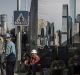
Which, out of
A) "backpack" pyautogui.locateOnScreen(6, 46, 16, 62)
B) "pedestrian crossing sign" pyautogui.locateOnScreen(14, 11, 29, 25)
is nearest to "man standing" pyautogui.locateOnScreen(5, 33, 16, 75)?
"backpack" pyautogui.locateOnScreen(6, 46, 16, 62)

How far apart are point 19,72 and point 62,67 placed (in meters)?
4.98

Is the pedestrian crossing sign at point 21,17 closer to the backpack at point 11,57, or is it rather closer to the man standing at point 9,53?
the man standing at point 9,53

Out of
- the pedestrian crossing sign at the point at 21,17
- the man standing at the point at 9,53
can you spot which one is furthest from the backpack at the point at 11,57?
the pedestrian crossing sign at the point at 21,17

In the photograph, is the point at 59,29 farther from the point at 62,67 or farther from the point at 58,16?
the point at 62,67

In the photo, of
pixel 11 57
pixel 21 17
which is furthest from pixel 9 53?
pixel 21 17

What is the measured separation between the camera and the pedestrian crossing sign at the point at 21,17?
20.8 metres

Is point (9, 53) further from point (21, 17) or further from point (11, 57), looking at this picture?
point (21, 17)

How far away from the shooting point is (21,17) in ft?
68.5

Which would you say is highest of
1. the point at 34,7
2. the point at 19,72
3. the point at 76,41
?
the point at 34,7

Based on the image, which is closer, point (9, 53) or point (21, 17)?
point (9, 53)

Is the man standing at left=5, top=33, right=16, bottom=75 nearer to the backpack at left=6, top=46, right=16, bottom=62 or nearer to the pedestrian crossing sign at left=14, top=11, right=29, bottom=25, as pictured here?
the backpack at left=6, top=46, right=16, bottom=62

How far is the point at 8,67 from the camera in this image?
17344 mm

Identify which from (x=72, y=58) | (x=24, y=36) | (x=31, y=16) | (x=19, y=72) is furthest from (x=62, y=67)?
(x=24, y=36)

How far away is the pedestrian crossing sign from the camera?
68.2ft
